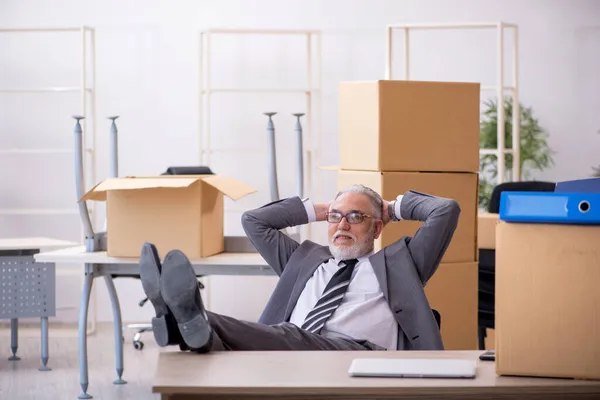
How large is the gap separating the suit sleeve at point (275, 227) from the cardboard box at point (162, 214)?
511 millimetres

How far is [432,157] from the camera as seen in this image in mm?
3777

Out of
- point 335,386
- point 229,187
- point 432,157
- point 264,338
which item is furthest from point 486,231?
point 335,386

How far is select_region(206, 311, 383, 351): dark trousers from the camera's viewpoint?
2402mm

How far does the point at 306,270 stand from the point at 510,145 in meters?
3.61

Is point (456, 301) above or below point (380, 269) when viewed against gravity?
below

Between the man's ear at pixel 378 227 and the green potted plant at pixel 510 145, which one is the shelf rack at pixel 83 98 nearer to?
the green potted plant at pixel 510 145

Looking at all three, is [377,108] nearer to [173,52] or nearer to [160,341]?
[160,341]

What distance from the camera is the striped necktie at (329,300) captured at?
304 centimetres

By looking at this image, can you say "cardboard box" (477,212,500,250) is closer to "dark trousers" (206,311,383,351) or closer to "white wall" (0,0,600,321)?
"dark trousers" (206,311,383,351)

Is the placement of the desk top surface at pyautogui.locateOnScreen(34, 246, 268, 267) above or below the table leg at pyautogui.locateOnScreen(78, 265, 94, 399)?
above

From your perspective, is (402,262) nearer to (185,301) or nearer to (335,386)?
(185,301)

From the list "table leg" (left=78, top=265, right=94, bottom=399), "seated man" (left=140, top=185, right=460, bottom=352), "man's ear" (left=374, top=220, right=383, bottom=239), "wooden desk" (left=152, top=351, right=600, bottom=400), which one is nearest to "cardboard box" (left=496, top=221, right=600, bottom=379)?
"wooden desk" (left=152, top=351, right=600, bottom=400)

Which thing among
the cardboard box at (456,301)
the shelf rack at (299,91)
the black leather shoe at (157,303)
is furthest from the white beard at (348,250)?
the shelf rack at (299,91)

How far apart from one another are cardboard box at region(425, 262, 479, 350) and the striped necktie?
0.70m
